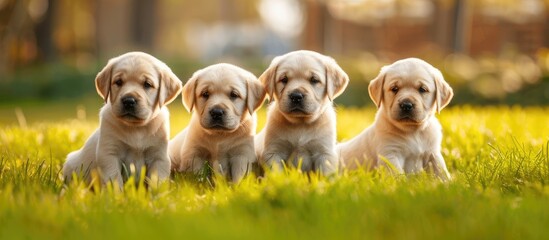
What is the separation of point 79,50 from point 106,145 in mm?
31236

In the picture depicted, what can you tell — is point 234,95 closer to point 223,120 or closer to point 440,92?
point 223,120

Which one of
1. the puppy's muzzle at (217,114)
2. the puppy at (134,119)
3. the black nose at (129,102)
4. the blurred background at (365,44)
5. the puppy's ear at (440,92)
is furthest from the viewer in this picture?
the blurred background at (365,44)

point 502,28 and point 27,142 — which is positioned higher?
point 27,142

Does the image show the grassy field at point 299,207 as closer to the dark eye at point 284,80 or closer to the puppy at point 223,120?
the puppy at point 223,120

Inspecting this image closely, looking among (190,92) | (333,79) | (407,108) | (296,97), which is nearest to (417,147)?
(407,108)

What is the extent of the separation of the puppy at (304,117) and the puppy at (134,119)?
804 mm

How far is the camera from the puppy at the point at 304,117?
5906mm

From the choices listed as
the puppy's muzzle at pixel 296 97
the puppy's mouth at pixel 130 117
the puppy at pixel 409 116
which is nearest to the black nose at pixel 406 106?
the puppy at pixel 409 116

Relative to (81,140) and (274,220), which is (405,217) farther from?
(81,140)

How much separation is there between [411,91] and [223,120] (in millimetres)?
1505

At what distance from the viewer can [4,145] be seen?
24.9 feet

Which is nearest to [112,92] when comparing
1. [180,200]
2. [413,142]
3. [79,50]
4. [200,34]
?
[180,200]

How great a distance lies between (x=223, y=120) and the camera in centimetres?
568

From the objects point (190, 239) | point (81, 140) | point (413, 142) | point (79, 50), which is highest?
point (190, 239)
